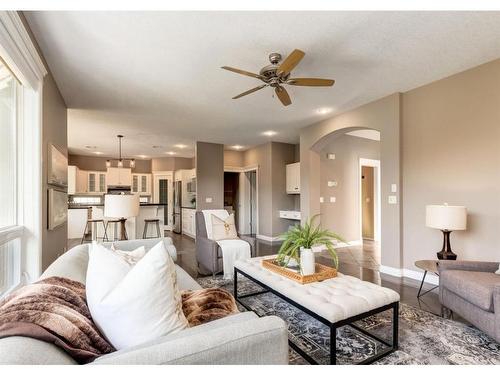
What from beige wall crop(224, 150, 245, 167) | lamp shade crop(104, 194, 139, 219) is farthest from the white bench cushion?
beige wall crop(224, 150, 245, 167)

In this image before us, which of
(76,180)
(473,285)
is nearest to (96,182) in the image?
(76,180)

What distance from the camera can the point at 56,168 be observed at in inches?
120

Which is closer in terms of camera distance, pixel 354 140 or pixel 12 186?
pixel 12 186

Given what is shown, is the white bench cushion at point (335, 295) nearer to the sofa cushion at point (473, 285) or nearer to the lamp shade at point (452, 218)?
the sofa cushion at point (473, 285)

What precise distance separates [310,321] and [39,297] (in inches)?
79.9

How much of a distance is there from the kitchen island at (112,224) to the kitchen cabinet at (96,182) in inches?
53.2

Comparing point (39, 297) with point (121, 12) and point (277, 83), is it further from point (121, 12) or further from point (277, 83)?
point (277, 83)

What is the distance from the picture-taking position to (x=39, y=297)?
908 mm

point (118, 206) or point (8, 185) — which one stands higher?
point (8, 185)

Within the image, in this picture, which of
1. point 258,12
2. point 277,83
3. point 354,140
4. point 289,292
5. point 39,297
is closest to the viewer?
point 39,297

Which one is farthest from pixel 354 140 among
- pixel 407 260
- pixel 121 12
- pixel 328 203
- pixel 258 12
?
pixel 121 12

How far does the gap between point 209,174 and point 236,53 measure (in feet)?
14.2

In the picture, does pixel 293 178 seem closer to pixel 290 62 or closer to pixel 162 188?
pixel 290 62
